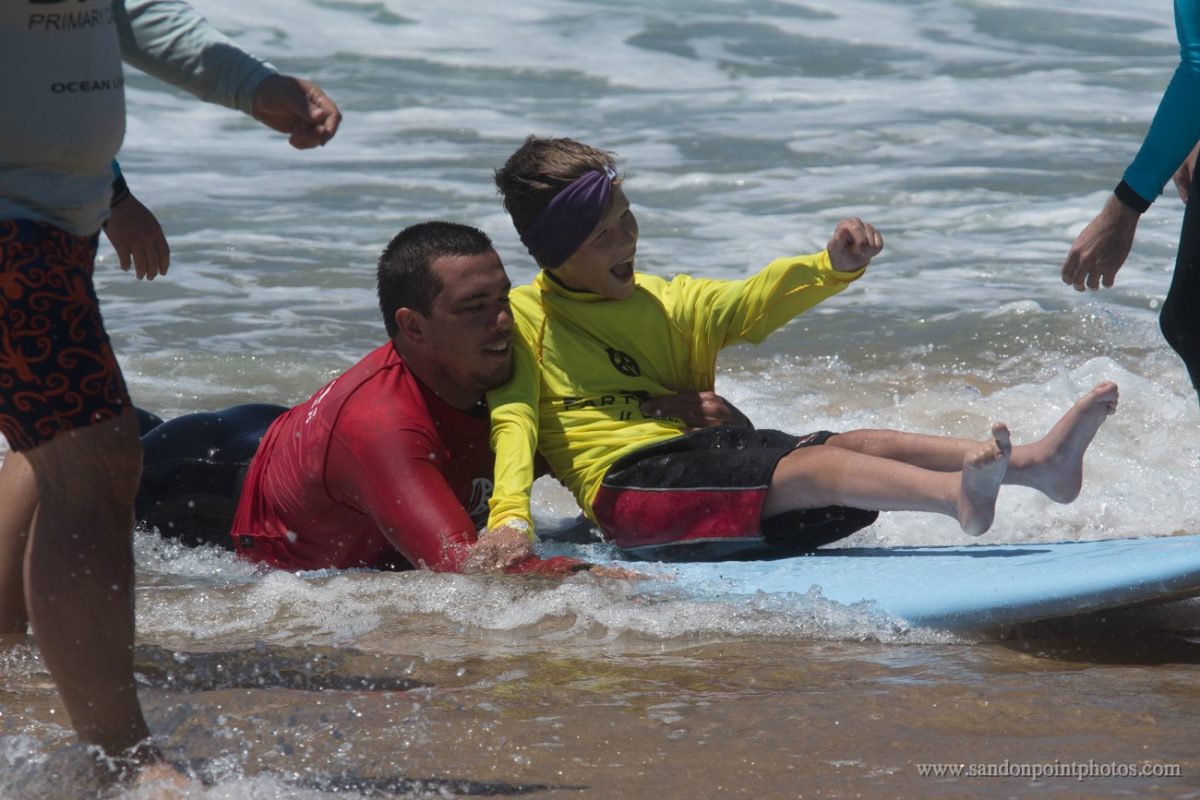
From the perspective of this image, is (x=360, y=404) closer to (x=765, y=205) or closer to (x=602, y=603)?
(x=602, y=603)

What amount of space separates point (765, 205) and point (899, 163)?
1.43 meters

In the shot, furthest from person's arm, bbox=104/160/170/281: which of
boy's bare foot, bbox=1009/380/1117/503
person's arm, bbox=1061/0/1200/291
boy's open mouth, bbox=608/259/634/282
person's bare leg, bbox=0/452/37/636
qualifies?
person's arm, bbox=1061/0/1200/291

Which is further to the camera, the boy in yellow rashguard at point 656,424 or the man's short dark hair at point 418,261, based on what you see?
the man's short dark hair at point 418,261

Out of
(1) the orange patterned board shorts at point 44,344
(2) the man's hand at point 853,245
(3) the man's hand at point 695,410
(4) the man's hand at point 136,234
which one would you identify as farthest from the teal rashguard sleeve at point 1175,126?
(1) the orange patterned board shorts at point 44,344

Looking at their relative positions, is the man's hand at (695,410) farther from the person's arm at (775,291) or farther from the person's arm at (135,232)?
the person's arm at (135,232)

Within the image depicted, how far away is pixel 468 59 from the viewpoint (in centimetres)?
1389

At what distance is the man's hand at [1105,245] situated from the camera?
352 cm

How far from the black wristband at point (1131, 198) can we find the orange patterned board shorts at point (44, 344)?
91.9 inches

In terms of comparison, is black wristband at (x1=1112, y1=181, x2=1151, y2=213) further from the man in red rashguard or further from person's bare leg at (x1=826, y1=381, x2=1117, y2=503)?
the man in red rashguard

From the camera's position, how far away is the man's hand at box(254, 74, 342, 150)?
9.68ft

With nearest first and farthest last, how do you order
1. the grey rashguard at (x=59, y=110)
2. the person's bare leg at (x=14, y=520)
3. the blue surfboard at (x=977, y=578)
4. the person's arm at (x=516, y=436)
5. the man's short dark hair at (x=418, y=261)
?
the grey rashguard at (x=59, y=110) → the person's bare leg at (x=14, y=520) → the blue surfboard at (x=977, y=578) → the person's arm at (x=516, y=436) → the man's short dark hair at (x=418, y=261)

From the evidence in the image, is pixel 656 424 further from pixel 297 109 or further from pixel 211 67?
pixel 211 67

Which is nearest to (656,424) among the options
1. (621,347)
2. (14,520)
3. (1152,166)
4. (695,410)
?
(695,410)

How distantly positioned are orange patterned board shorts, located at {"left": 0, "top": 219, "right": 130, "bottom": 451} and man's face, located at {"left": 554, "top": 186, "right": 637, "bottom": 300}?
6.59 ft
